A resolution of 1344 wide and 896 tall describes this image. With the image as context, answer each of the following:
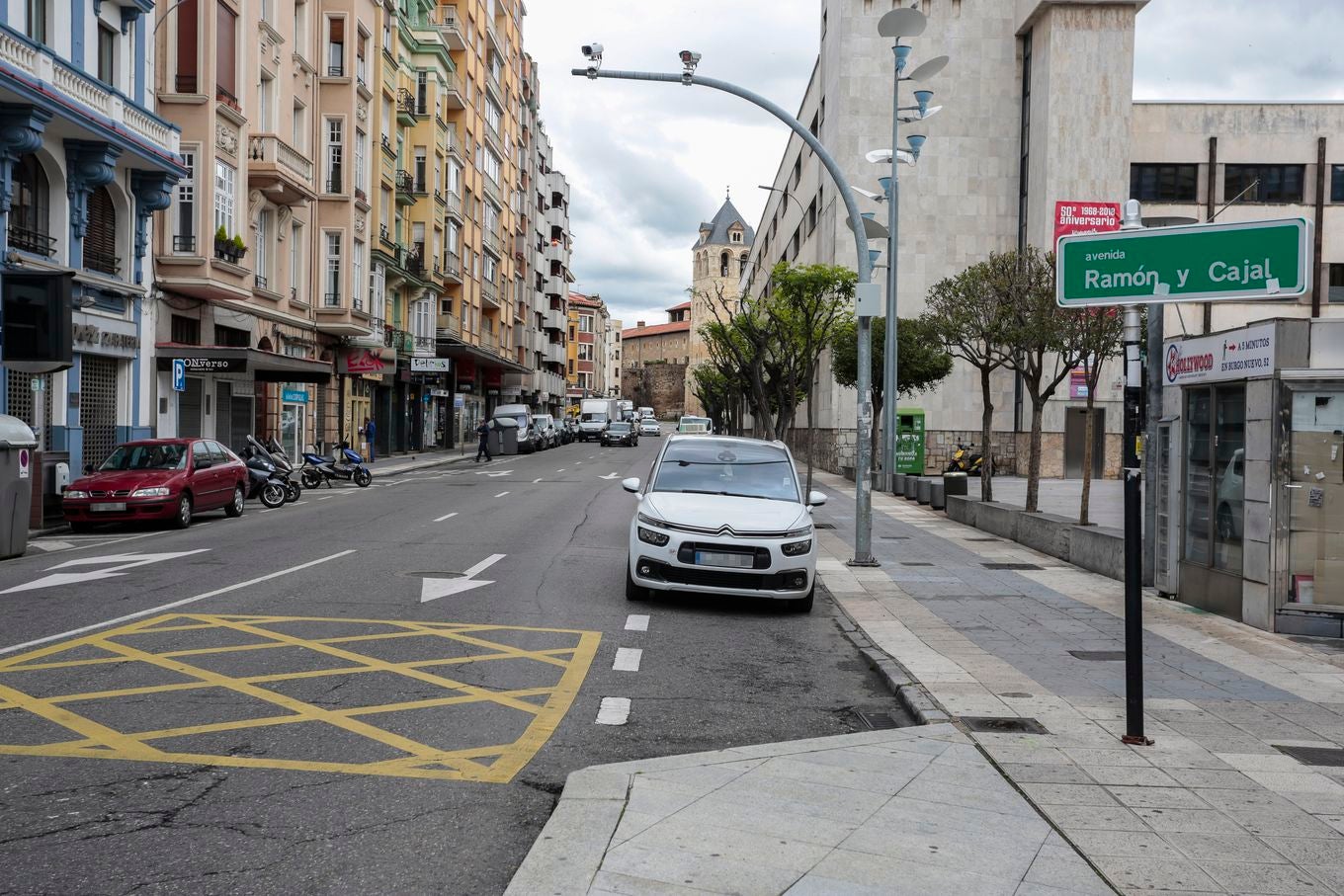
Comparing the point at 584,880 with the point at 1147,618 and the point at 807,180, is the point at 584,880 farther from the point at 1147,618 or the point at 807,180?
the point at 807,180

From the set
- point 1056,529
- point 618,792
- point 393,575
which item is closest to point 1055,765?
point 618,792

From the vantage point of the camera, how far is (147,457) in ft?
63.0

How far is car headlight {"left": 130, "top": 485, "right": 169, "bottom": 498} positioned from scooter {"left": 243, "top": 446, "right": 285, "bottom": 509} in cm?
453

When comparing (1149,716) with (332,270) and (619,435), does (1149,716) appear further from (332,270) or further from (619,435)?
(619,435)

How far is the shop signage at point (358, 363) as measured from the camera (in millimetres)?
39781

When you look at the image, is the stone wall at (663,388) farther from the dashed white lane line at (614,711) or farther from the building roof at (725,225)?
the dashed white lane line at (614,711)

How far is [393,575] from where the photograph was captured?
12430 mm

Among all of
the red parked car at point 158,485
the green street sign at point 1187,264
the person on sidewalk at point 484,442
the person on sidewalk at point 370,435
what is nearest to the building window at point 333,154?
the person on sidewalk at point 370,435

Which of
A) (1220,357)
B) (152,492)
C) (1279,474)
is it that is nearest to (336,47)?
(152,492)

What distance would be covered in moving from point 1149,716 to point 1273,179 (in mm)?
41914

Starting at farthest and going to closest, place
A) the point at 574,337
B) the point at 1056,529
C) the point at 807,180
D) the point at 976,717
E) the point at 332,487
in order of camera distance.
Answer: the point at 574,337 < the point at 807,180 < the point at 332,487 < the point at 1056,529 < the point at 976,717

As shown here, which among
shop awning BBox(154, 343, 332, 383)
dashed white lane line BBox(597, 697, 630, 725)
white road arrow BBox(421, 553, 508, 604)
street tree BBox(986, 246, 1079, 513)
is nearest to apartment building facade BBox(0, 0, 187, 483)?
shop awning BBox(154, 343, 332, 383)

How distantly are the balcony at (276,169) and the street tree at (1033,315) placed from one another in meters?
19.4

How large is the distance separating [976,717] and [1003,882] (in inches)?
103
